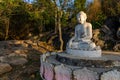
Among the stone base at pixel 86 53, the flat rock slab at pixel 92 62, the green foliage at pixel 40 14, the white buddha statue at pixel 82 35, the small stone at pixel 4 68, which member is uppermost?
the green foliage at pixel 40 14

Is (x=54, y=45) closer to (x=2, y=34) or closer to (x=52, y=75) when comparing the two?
(x=2, y=34)

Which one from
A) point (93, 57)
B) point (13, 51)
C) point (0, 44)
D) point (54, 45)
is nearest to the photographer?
point (93, 57)

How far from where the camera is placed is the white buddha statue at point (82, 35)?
9.00 m

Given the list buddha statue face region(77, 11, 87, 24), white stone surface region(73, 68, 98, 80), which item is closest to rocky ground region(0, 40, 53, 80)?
buddha statue face region(77, 11, 87, 24)

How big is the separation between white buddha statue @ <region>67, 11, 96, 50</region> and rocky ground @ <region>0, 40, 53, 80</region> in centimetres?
195

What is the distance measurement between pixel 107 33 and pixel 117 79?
8.12 metres

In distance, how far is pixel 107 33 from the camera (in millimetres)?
14727

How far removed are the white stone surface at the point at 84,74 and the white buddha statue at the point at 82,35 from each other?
1888mm

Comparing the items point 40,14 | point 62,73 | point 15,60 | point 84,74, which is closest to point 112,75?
point 84,74

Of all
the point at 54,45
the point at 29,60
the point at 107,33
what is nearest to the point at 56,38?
the point at 54,45

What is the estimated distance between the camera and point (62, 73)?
7438 mm

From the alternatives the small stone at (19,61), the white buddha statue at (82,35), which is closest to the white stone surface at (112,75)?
the white buddha statue at (82,35)

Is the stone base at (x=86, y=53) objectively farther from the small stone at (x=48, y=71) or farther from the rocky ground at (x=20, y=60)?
the rocky ground at (x=20, y=60)

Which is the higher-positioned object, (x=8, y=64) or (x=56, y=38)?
(x=56, y=38)
